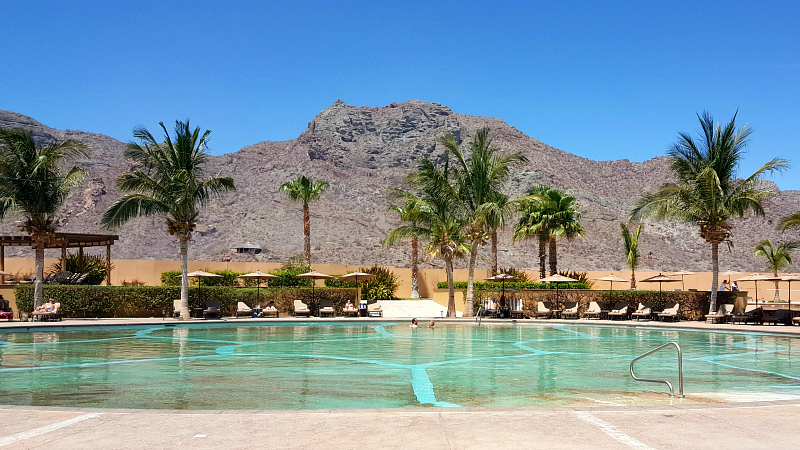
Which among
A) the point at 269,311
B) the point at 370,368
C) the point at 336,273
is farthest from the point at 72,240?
the point at 370,368

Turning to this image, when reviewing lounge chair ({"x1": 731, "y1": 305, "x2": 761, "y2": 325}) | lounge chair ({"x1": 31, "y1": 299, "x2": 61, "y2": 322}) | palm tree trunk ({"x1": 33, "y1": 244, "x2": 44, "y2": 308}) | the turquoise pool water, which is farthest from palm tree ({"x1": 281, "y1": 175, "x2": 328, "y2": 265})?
lounge chair ({"x1": 731, "y1": 305, "x2": 761, "y2": 325})

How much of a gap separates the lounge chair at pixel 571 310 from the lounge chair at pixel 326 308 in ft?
33.1

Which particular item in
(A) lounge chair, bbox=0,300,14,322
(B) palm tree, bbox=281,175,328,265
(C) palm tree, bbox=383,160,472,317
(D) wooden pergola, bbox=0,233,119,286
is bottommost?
(A) lounge chair, bbox=0,300,14,322

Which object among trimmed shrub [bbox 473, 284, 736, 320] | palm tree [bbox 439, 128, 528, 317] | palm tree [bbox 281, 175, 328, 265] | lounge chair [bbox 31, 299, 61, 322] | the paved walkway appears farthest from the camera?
palm tree [bbox 281, 175, 328, 265]

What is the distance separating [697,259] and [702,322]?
194ft

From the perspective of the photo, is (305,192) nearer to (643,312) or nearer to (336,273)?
(336,273)

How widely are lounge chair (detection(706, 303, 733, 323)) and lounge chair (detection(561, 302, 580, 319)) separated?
17.0 feet

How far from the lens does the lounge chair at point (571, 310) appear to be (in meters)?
28.8

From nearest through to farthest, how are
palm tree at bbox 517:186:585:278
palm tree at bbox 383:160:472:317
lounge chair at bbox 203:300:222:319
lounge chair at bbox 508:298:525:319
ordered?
lounge chair at bbox 203:300:222:319 → palm tree at bbox 383:160:472:317 → lounge chair at bbox 508:298:525:319 → palm tree at bbox 517:186:585:278

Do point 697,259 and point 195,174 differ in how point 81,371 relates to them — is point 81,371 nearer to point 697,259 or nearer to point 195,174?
point 195,174

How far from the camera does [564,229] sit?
36.3 meters

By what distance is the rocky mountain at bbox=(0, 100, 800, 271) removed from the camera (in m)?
77.2

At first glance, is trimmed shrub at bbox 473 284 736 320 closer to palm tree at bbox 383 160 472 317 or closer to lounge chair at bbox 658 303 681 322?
lounge chair at bbox 658 303 681 322

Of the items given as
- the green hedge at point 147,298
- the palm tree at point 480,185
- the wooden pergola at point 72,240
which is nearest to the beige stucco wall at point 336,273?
the green hedge at point 147,298
